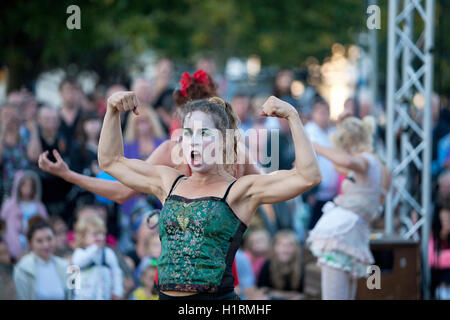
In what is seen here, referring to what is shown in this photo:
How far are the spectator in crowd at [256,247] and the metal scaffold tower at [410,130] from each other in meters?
1.50

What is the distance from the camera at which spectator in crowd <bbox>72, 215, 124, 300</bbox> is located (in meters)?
5.52

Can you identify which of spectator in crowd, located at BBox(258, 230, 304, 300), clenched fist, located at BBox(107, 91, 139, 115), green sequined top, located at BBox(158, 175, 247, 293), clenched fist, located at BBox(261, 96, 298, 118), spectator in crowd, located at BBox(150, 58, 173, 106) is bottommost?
spectator in crowd, located at BBox(258, 230, 304, 300)

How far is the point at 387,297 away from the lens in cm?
598

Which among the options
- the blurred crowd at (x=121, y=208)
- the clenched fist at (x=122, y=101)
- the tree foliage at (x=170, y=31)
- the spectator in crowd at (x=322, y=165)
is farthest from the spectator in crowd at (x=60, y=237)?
the tree foliage at (x=170, y=31)

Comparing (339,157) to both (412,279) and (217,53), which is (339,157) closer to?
(412,279)

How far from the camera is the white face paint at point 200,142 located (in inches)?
127

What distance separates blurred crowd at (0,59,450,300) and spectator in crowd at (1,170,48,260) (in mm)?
10

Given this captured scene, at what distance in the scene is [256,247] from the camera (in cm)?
787

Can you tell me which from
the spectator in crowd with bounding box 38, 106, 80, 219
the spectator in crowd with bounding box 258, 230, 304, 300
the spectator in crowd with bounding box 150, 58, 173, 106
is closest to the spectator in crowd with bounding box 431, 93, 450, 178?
the spectator in crowd with bounding box 258, 230, 304, 300

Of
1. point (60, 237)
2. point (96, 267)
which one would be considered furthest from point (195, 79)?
point (60, 237)

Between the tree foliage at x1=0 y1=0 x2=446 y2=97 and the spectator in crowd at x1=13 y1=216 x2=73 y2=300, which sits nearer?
the spectator in crowd at x1=13 y1=216 x2=73 y2=300

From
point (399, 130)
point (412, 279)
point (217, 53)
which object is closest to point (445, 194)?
point (399, 130)

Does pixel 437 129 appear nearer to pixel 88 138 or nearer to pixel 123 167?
pixel 88 138

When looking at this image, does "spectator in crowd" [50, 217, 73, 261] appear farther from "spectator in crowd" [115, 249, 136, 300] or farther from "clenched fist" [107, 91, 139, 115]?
"clenched fist" [107, 91, 139, 115]
